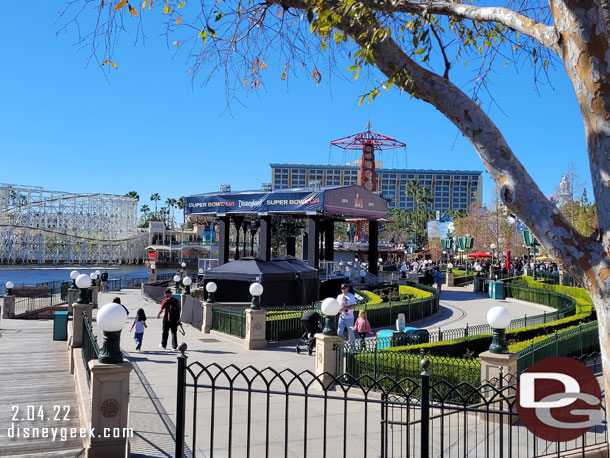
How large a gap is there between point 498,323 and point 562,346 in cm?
528

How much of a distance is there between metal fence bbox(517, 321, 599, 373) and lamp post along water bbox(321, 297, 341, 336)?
11.5ft

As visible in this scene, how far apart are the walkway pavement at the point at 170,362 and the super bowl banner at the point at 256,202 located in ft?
26.4

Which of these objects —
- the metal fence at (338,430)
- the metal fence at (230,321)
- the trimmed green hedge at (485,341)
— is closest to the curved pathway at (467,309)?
the trimmed green hedge at (485,341)

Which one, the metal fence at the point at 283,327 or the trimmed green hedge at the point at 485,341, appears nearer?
the trimmed green hedge at the point at 485,341

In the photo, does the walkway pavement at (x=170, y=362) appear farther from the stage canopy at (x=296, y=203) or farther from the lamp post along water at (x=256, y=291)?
the stage canopy at (x=296, y=203)

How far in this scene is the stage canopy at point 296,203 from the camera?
2727 centimetres

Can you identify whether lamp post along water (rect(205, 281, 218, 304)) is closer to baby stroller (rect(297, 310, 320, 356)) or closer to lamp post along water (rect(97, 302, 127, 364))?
baby stroller (rect(297, 310, 320, 356))

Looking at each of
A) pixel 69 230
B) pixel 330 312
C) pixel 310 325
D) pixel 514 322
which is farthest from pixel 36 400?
pixel 69 230

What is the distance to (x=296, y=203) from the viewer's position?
27.8 meters

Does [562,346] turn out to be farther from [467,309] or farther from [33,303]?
[33,303]

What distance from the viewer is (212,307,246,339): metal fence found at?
613 inches

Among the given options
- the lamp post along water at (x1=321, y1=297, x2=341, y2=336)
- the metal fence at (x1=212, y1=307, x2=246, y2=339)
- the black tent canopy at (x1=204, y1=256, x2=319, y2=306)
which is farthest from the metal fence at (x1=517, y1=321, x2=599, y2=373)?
the black tent canopy at (x1=204, y1=256, x2=319, y2=306)

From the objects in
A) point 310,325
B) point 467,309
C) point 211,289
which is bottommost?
point 467,309

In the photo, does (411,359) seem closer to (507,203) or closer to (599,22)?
(507,203)
